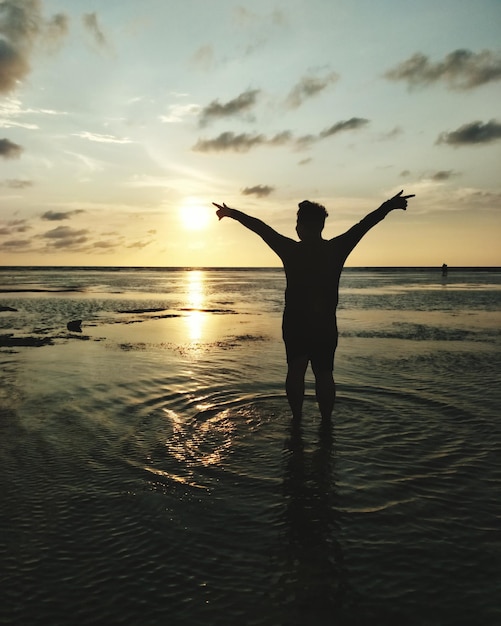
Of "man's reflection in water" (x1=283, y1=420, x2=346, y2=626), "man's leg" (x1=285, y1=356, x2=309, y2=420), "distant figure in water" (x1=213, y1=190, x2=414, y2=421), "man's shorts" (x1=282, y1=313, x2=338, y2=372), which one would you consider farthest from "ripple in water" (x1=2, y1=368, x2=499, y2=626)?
"distant figure in water" (x1=213, y1=190, x2=414, y2=421)

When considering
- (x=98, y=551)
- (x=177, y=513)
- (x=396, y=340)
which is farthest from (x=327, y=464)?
(x=396, y=340)

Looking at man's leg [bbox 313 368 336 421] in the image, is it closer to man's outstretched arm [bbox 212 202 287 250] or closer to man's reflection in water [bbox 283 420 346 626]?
man's reflection in water [bbox 283 420 346 626]

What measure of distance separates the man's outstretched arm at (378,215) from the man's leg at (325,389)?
5.25ft

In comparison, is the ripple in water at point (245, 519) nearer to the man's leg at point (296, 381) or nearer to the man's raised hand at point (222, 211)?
the man's leg at point (296, 381)

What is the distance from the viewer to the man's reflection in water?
9.29 feet

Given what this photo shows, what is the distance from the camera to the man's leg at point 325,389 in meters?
5.79

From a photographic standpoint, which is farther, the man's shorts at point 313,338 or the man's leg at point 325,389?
the man's leg at point 325,389

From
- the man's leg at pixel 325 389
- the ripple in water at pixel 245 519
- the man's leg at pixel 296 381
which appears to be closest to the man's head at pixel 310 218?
the man's leg at pixel 296 381

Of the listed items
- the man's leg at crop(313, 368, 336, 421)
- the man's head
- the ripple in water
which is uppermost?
the man's head

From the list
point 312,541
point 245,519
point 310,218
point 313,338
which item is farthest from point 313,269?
point 312,541

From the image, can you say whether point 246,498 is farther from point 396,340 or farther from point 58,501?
point 396,340

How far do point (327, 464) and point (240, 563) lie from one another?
73.9 inches

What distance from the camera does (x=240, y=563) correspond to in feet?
10.6

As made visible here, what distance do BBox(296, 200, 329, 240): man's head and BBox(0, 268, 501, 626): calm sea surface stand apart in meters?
2.35
